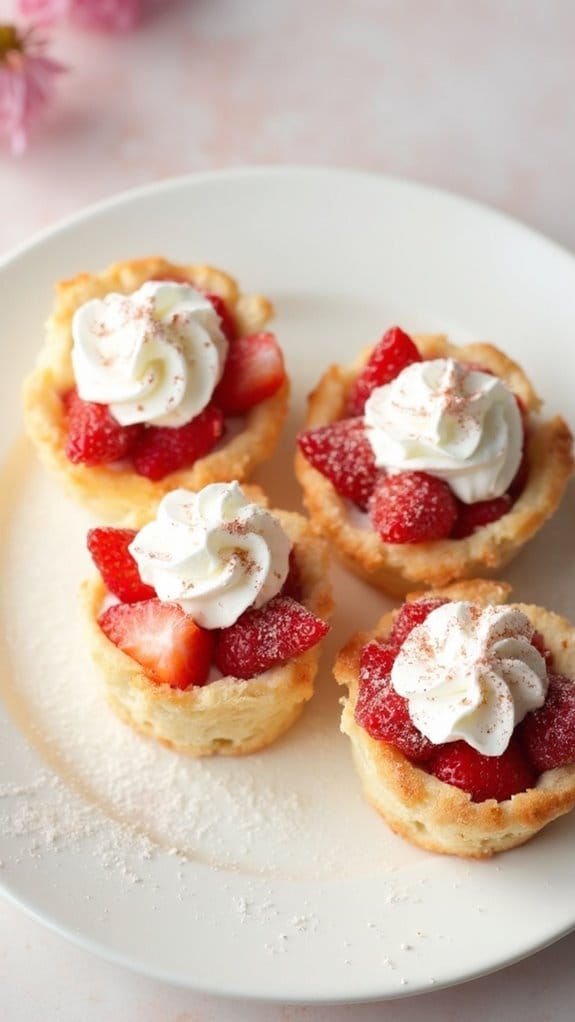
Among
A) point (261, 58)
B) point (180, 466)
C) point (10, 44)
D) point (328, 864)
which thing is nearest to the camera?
point (328, 864)

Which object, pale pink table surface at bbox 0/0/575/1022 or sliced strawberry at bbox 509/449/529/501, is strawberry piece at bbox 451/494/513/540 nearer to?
sliced strawberry at bbox 509/449/529/501

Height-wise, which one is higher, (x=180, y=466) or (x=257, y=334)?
Answer: (x=257, y=334)

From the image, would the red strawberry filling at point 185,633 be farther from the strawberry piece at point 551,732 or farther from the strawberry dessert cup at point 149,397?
the strawberry piece at point 551,732

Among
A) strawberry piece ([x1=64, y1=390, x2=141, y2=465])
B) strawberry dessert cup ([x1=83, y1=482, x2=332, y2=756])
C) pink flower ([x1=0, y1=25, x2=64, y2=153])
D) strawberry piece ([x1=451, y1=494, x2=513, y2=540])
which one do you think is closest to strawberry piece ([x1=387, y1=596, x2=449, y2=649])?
strawberry dessert cup ([x1=83, y1=482, x2=332, y2=756])

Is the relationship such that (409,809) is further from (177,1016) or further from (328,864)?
(177,1016)

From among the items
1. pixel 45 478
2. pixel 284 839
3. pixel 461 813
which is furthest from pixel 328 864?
pixel 45 478
